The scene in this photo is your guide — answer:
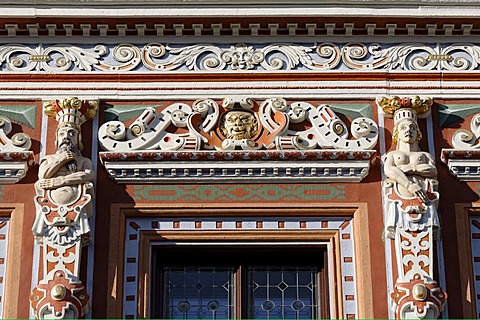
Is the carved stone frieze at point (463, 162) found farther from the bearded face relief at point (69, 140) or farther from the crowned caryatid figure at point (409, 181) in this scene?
the bearded face relief at point (69, 140)

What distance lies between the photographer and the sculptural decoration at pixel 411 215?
14375 millimetres

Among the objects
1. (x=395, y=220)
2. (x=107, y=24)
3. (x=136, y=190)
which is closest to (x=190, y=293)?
(x=136, y=190)

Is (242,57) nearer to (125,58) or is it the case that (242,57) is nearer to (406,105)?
(125,58)

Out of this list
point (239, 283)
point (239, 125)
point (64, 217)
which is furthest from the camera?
point (239, 125)

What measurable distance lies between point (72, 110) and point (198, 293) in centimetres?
235

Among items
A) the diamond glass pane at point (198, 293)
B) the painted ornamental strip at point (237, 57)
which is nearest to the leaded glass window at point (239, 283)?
the diamond glass pane at point (198, 293)

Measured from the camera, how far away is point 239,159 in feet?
50.4

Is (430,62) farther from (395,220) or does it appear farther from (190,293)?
(190,293)

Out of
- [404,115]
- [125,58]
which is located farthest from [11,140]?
[404,115]

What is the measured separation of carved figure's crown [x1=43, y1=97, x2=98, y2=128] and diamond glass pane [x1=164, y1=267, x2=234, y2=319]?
185cm

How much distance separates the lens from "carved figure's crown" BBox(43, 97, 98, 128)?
50.9ft

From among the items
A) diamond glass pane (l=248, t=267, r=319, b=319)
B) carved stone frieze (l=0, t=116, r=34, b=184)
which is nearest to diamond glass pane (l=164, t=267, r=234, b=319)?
diamond glass pane (l=248, t=267, r=319, b=319)

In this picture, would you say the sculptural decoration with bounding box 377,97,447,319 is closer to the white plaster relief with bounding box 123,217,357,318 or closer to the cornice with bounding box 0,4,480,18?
the white plaster relief with bounding box 123,217,357,318

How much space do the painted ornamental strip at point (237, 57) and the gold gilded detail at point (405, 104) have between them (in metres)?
0.45
